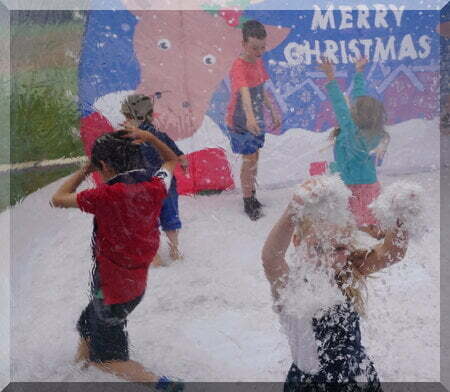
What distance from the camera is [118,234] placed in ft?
5.32

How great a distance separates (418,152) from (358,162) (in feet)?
0.59

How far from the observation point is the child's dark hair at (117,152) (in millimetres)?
1612

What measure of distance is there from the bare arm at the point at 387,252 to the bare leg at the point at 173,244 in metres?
0.51

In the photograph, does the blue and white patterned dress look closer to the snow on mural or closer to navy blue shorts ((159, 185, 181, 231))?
navy blue shorts ((159, 185, 181, 231))

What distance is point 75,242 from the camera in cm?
165

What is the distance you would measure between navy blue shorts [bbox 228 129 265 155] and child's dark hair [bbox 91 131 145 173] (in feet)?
0.89

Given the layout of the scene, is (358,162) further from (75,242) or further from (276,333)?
(75,242)

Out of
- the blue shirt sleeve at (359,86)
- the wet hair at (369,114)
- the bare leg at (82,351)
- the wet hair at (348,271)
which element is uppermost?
the blue shirt sleeve at (359,86)

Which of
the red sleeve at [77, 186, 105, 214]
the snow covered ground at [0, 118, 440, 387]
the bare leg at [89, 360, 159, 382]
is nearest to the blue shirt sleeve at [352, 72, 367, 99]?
the snow covered ground at [0, 118, 440, 387]

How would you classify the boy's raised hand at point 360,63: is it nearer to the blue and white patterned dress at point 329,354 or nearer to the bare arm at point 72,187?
the blue and white patterned dress at point 329,354

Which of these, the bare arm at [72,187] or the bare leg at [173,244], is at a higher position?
the bare arm at [72,187]

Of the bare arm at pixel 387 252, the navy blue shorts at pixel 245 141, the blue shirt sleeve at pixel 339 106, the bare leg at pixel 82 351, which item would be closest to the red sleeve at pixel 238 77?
the navy blue shorts at pixel 245 141

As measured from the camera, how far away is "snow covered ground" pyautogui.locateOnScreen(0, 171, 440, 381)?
1.66 metres

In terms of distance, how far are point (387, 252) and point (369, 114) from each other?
422mm
